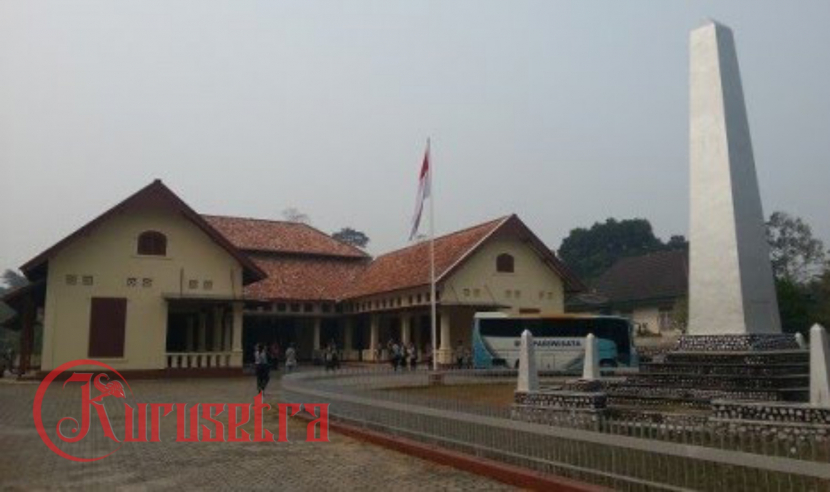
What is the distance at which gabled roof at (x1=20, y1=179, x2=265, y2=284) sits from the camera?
23.9 metres

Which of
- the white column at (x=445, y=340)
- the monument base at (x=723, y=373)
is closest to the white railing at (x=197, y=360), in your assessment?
the white column at (x=445, y=340)

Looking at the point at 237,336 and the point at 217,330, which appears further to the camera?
the point at 217,330

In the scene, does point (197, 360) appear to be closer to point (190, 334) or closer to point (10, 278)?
point (190, 334)

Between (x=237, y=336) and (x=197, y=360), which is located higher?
(x=237, y=336)

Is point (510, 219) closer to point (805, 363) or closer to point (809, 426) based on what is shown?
point (805, 363)

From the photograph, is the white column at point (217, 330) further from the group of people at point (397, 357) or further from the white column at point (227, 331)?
the group of people at point (397, 357)

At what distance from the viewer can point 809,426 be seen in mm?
7984

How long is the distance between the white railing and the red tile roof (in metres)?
4.75

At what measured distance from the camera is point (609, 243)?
7625 centimetres

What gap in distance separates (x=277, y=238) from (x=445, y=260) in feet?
34.2

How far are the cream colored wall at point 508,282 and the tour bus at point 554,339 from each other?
3.42 m

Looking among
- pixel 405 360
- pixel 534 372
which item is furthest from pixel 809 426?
pixel 405 360

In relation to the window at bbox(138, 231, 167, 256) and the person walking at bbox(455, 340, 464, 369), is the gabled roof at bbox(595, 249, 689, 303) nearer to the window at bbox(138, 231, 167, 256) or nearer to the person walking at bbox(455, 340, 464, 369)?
the person walking at bbox(455, 340, 464, 369)

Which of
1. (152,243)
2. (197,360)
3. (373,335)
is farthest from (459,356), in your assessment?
(152,243)
